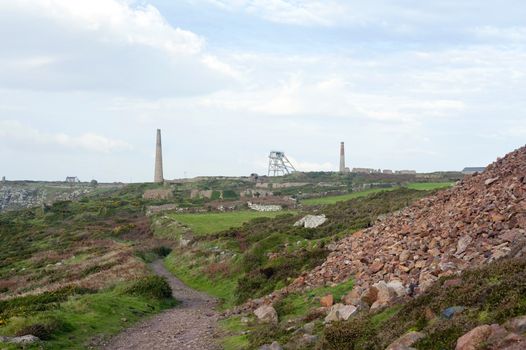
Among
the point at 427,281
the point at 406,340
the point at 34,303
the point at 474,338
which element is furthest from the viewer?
the point at 34,303

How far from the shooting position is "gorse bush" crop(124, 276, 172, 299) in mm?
30028

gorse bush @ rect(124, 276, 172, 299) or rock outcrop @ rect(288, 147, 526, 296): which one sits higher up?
rock outcrop @ rect(288, 147, 526, 296)

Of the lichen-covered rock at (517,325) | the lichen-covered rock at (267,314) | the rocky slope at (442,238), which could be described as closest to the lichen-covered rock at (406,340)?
the lichen-covered rock at (517,325)

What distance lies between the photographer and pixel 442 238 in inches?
810

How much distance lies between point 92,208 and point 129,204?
9.05 m

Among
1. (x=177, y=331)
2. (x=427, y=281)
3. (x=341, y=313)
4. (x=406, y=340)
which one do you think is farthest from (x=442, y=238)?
(x=177, y=331)

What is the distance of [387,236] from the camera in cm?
2488

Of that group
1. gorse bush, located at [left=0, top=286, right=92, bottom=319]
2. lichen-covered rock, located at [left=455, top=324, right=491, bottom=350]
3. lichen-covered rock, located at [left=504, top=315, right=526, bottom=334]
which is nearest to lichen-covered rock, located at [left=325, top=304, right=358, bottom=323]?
lichen-covered rock, located at [left=455, top=324, right=491, bottom=350]

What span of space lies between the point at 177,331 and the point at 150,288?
8719 millimetres

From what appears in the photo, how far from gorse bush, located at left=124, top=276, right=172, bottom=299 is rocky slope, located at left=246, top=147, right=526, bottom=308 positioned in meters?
7.73

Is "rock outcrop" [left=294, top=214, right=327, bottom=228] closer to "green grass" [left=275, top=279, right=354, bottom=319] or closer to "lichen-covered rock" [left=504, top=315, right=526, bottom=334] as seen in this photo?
"green grass" [left=275, top=279, right=354, bottom=319]

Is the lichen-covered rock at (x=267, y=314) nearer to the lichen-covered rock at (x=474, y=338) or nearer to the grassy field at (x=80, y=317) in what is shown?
the grassy field at (x=80, y=317)

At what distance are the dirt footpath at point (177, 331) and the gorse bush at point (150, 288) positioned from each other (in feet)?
4.08

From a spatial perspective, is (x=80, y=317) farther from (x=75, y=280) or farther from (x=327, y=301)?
(x=75, y=280)
